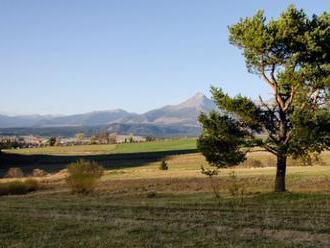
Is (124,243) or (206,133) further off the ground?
(206,133)

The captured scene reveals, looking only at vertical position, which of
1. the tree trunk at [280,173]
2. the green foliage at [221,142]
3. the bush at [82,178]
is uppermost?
the green foliage at [221,142]

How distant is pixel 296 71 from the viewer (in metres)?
35.8

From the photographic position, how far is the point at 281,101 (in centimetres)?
3741

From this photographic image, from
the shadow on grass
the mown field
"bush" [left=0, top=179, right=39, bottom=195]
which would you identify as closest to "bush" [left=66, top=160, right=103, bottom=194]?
"bush" [left=0, top=179, right=39, bottom=195]

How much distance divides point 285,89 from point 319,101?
8.05 ft

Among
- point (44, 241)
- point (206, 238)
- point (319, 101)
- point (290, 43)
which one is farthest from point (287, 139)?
point (44, 241)

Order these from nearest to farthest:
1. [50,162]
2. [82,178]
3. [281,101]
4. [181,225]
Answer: [181,225] → [281,101] → [82,178] → [50,162]

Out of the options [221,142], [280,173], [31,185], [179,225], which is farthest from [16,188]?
[179,225]

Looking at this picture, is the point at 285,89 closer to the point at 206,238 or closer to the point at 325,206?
the point at 325,206

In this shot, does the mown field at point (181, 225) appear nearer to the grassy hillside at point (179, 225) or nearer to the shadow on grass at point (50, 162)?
the grassy hillside at point (179, 225)

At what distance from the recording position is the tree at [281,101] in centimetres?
3506

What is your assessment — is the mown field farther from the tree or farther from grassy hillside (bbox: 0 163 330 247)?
the tree

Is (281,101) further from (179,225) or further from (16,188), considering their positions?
(16,188)

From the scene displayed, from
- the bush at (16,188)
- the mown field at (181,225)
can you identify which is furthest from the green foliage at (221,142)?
the bush at (16,188)
